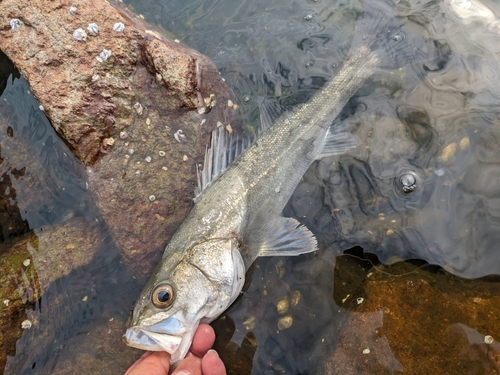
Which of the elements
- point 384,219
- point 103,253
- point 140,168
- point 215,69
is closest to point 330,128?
point 384,219

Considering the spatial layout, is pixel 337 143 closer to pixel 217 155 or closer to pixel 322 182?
pixel 322 182

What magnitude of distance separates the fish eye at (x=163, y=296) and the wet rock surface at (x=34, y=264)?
1.45 metres

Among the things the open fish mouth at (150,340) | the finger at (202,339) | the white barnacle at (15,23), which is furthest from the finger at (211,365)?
the white barnacle at (15,23)

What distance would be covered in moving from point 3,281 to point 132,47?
3.05 m

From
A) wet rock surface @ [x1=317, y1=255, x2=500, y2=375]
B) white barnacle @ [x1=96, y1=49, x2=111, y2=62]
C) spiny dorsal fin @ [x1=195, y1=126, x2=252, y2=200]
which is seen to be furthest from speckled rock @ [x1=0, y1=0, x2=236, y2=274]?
wet rock surface @ [x1=317, y1=255, x2=500, y2=375]

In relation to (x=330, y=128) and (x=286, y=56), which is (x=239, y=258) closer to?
(x=330, y=128)

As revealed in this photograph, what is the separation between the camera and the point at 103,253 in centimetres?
420

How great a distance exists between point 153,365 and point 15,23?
400cm

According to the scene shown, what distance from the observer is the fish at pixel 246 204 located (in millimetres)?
3188

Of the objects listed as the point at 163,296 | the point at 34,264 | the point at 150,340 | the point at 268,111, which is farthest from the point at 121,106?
the point at 150,340

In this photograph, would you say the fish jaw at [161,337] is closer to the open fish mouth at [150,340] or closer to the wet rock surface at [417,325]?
the open fish mouth at [150,340]

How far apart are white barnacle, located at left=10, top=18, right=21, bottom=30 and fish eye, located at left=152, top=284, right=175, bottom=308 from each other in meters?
3.38

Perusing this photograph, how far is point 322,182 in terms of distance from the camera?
14.2 ft

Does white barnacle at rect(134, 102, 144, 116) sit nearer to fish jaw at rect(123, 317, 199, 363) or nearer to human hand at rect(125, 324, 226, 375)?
fish jaw at rect(123, 317, 199, 363)
